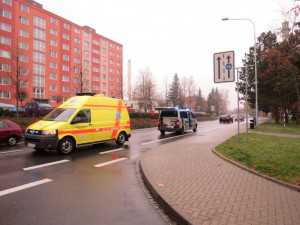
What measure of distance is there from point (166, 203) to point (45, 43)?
50.4 metres

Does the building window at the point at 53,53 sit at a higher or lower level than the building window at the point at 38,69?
higher

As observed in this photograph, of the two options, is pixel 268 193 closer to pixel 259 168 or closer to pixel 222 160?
pixel 259 168

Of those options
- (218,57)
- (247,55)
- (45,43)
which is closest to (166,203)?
(218,57)

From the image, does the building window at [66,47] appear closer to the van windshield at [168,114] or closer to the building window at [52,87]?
the building window at [52,87]

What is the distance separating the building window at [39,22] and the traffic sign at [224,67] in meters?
46.3

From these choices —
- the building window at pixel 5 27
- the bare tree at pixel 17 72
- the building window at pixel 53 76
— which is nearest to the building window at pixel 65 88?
the building window at pixel 53 76

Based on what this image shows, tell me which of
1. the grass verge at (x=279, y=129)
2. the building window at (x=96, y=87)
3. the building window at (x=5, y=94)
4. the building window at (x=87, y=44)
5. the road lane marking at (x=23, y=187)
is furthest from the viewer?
the building window at (x=96, y=87)

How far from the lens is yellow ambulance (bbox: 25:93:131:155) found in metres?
7.67

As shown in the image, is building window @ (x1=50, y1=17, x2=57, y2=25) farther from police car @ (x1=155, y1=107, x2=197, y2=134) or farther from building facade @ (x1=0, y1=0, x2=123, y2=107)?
police car @ (x1=155, y1=107, x2=197, y2=134)

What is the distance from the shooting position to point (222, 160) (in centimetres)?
683

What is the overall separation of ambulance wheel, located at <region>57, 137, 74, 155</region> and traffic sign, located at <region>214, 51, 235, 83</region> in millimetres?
6734

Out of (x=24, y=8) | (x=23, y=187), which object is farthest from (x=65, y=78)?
(x=23, y=187)

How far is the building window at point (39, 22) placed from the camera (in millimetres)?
43156

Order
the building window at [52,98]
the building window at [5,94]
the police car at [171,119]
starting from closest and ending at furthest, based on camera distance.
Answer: the police car at [171,119], the building window at [5,94], the building window at [52,98]
